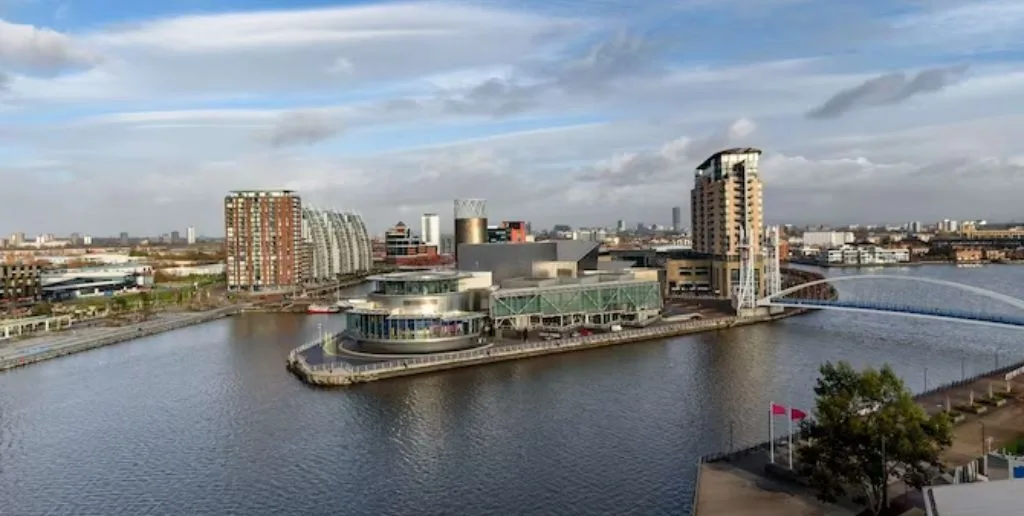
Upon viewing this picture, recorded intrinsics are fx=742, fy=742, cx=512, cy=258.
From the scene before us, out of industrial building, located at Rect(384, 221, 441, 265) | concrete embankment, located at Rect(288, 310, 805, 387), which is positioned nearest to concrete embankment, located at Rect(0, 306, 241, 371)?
concrete embankment, located at Rect(288, 310, 805, 387)

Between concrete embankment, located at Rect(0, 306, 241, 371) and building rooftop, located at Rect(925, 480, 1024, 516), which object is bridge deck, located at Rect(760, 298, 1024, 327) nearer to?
building rooftop, located at Rect(925, 480, 1024, 516)

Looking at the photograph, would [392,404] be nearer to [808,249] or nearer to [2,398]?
[2,398]

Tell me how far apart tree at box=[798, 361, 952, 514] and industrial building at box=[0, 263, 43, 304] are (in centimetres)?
5511

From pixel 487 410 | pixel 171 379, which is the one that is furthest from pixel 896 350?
pixel 171 379

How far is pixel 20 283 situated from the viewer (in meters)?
53.4

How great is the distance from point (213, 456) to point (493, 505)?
7.95 metres

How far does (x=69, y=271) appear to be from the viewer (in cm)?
6406

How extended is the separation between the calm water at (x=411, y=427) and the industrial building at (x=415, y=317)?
265 cm

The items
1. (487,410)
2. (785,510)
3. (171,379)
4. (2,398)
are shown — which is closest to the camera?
(785,510)

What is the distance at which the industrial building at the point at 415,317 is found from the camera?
2958 centimetres

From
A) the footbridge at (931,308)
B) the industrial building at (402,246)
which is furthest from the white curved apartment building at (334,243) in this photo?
the footbridge at (931,308)

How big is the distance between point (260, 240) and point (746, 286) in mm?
42102

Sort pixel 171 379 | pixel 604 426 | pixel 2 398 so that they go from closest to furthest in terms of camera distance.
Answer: pixel 604 426 < pixel 2 398 < pixel 171 379

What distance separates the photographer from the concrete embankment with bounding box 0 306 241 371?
32.7 m
